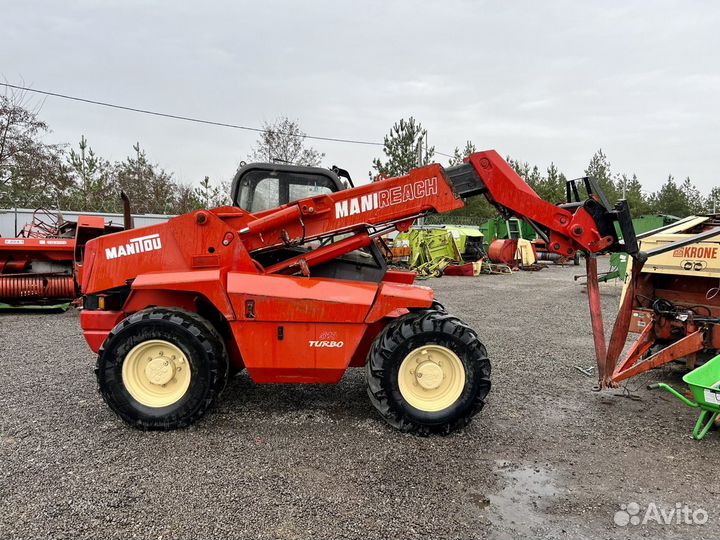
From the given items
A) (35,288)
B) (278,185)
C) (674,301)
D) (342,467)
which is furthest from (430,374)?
(35,288)

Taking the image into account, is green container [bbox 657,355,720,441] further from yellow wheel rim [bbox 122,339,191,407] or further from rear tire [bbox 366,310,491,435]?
yellow wheel rim [bbox 122,339,191,407]

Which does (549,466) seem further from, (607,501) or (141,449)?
(141,449)

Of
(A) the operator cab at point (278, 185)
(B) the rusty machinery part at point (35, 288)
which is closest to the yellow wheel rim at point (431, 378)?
(A) the operator cab at point (278, 185)

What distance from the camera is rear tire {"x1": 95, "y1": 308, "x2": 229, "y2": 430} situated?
3.91 meters

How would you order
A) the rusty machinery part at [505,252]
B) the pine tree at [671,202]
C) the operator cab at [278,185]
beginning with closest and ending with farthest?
the operator cab at [278,185]
the rusty machinery part at [505,252]
the pine tree at [671,202]

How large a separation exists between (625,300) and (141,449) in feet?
13.7

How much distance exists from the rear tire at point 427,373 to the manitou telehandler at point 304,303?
0.4 inches

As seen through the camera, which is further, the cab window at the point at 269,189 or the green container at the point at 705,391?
the cab window at the point at 269,189

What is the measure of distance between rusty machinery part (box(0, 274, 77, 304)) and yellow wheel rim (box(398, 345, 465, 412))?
8414 mm

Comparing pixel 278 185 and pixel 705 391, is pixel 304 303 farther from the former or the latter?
pixel 705 391

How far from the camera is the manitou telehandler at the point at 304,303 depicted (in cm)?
391

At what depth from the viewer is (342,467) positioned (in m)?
3.39

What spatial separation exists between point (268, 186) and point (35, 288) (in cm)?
722

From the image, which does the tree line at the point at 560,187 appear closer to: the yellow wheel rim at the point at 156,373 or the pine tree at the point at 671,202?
the pine tree at the point at 671,202
